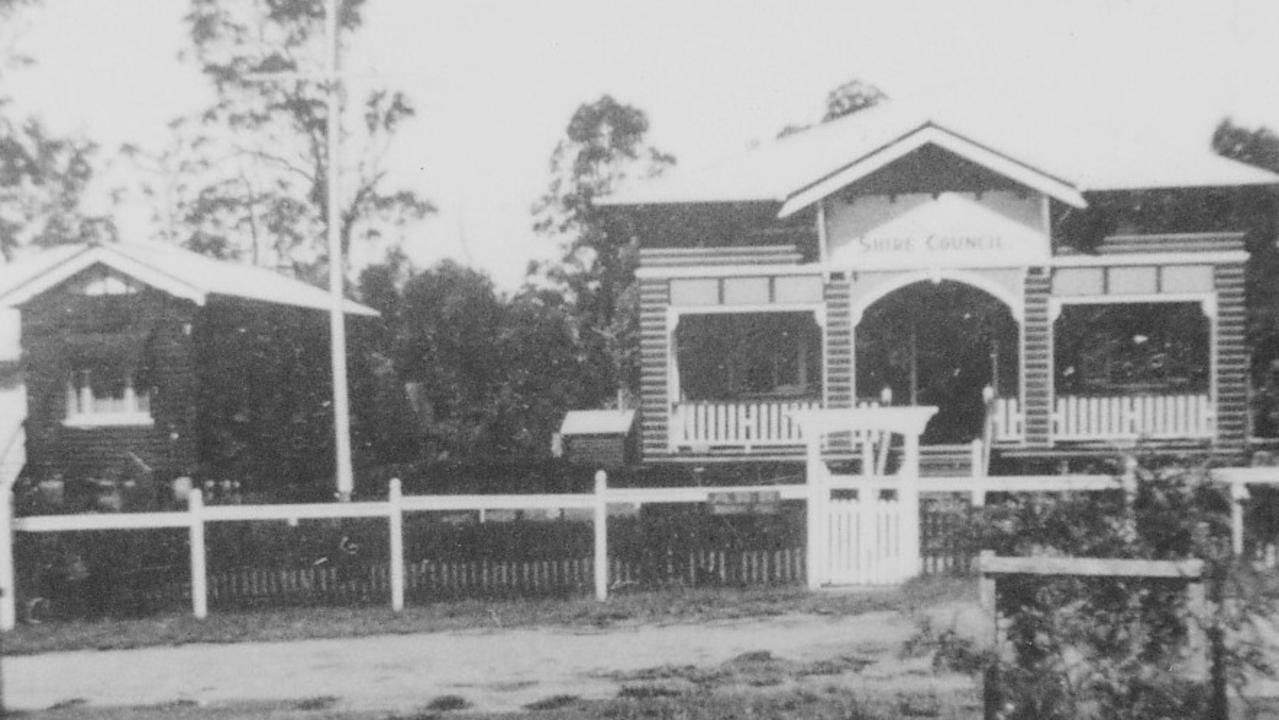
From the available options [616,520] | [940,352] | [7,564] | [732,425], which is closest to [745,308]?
[732,425]

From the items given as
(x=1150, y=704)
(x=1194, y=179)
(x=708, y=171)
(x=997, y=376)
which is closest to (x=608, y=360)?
(x=708, y=171)

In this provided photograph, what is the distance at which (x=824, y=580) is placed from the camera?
489 inches

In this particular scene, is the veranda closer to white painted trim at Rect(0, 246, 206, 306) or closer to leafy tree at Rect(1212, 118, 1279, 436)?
leafy tree at Rect(1212, 118, 1279, 436)

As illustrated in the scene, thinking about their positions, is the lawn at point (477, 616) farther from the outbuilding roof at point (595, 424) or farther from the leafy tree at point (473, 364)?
the leafy tree at point (473, 364)

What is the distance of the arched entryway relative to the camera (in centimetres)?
2056

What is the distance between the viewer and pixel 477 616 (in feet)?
37.9

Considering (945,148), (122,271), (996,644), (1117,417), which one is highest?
(945,148)

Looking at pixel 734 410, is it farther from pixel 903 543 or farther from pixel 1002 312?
pixel 903 543

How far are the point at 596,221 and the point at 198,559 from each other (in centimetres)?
2328

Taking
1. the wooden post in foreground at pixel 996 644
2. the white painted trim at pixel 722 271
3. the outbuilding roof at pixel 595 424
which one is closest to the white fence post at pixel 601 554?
the wooden post in foreground at pixel 996 644

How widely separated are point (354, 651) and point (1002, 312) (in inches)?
534

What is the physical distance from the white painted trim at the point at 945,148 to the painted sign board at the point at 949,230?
0.60 meters

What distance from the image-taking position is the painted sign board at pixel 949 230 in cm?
1828

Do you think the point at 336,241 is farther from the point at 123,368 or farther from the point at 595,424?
the point at 595,424
